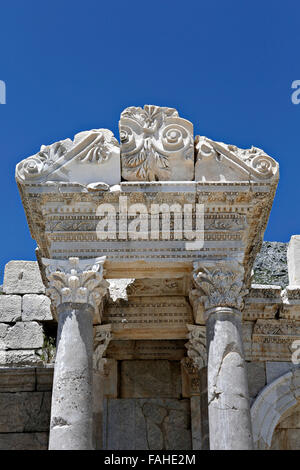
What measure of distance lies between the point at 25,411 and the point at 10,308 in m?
2.80

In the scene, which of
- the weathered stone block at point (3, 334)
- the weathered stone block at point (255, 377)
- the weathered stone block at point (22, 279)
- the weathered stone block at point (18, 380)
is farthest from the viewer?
the weathered stone block at point (22, 279)

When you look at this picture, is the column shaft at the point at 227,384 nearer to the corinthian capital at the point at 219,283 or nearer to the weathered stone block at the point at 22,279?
the corinthian capital at the point at 219,283

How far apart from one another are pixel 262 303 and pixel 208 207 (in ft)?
9.06

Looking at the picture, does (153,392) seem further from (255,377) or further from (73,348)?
(73,348)

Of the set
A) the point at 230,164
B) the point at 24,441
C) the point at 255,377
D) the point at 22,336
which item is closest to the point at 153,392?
the point at 255,377

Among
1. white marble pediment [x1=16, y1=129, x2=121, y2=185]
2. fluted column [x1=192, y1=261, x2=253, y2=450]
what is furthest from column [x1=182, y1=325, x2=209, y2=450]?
white marble pediment [x1=16, y1=129, x2=121, y2=185]

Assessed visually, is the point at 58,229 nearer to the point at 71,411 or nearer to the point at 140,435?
the point at 71,411

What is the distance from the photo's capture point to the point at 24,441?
13.4 m

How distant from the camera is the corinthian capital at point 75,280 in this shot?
35.2ft

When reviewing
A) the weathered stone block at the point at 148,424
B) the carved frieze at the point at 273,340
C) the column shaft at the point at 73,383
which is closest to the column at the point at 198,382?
the weathered stone block at the point at 148,424

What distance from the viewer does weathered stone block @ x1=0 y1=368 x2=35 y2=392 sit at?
13.8m
